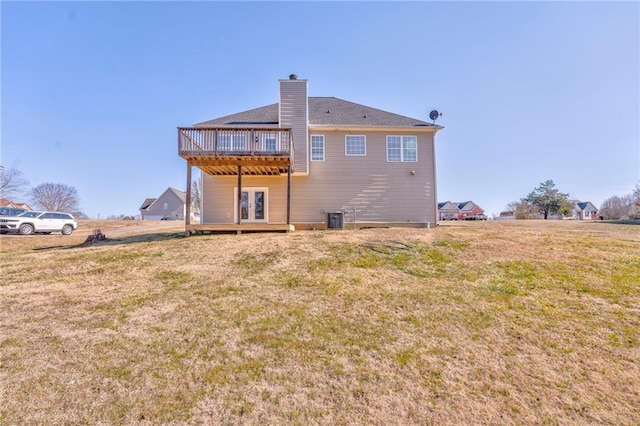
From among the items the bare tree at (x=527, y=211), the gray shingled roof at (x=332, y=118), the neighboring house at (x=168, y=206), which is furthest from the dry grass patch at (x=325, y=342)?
the neighboring house at (x=168, y=206)

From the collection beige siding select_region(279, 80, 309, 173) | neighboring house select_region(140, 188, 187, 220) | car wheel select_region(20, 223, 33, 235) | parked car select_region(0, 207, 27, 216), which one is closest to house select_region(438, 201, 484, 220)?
neighboring house select_region(140, 188, 187, 220)

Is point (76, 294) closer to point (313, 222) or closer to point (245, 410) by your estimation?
point (245, 410)

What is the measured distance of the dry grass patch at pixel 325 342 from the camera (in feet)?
9.09

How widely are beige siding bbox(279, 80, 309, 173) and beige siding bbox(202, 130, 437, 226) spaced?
77 cm

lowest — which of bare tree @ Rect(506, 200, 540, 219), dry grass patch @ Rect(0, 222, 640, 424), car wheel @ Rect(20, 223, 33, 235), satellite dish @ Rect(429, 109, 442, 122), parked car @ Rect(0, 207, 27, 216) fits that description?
dry grass patch @ Rect(0, 222, 640, 424)

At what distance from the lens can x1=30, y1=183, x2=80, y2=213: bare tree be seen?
2149 inches

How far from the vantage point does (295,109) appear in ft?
44.8

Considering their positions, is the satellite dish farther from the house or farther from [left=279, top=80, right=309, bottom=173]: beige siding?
the house

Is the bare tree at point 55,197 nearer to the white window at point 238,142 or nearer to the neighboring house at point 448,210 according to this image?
the white window at point 238,142

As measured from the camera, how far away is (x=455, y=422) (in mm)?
2602

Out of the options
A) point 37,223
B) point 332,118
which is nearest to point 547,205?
point 332,118

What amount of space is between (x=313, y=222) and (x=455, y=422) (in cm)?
1154

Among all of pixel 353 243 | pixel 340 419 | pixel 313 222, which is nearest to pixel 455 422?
pixel 340 419

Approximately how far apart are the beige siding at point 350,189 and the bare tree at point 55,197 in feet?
195
